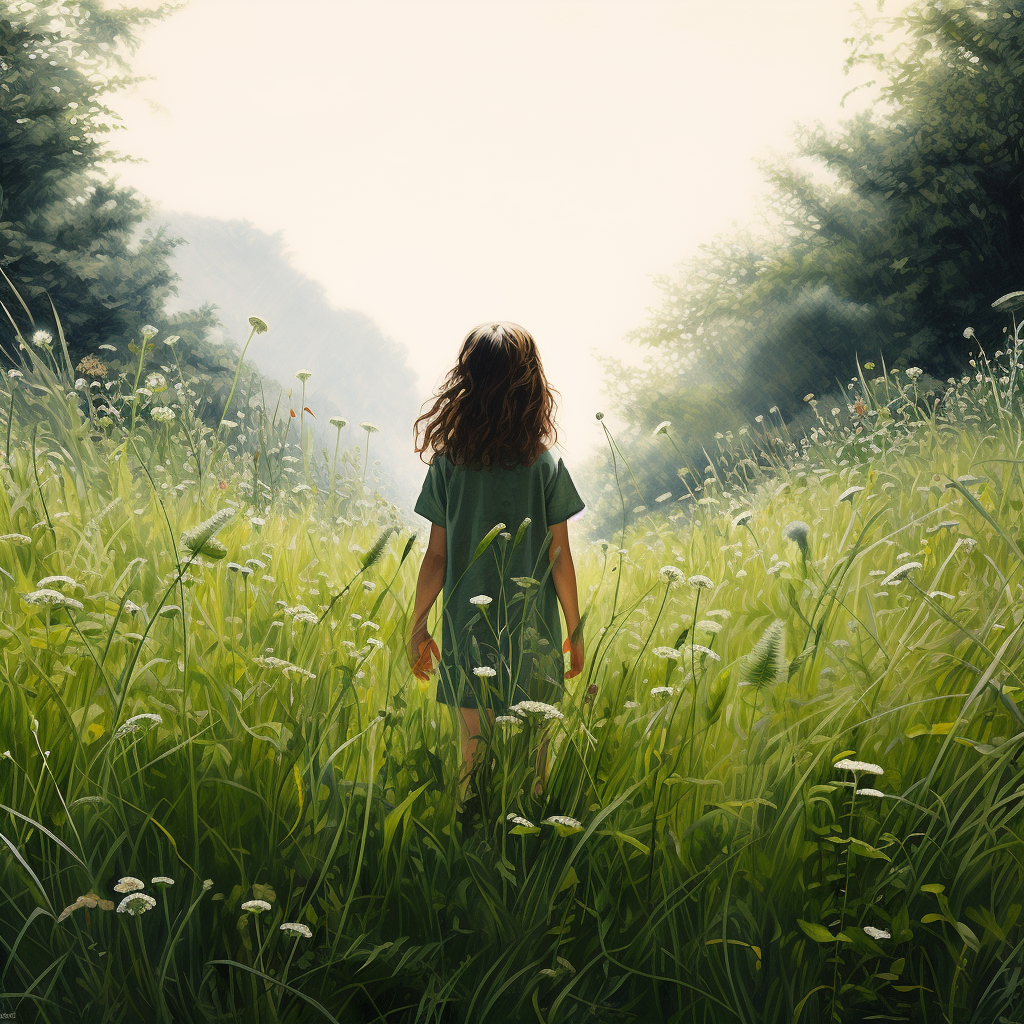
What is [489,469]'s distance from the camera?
2.25m

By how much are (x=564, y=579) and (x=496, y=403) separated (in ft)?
1.99

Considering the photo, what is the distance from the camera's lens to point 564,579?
7.16 feet

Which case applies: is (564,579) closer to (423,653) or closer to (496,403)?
(423,653)

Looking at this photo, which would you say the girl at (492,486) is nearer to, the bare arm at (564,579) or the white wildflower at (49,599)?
the bare arm at (564,579)

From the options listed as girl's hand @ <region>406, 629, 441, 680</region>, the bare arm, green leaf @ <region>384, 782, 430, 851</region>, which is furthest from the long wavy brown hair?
green leaf @ <region>384, 782, 430, 851</region>

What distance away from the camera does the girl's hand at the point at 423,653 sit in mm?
2004

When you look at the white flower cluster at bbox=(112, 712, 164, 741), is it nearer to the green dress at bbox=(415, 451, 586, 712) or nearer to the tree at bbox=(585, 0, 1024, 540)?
the green dress at bbox=(415, 451, 586, 712)

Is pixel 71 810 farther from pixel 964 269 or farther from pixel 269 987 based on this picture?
pixel 964 269

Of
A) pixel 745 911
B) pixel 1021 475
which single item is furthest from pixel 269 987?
pixel 1021 475

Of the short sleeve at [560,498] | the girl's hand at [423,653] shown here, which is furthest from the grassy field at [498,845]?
the short sleeve at [560,498]

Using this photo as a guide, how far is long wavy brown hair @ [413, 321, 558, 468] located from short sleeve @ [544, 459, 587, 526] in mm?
107

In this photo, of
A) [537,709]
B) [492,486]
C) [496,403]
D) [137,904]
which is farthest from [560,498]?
[137,904]

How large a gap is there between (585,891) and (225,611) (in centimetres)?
143

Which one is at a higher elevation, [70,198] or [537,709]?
[70,198]
